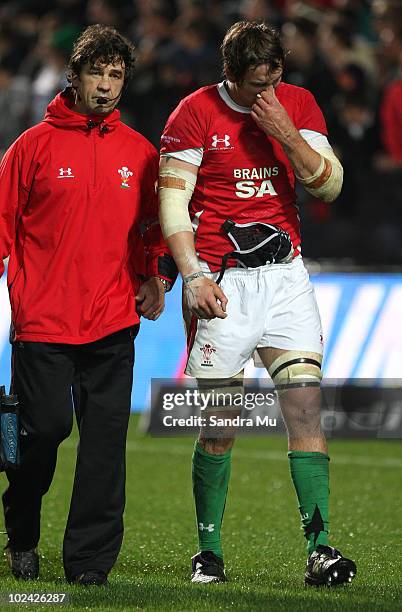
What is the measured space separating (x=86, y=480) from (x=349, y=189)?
7.55 m

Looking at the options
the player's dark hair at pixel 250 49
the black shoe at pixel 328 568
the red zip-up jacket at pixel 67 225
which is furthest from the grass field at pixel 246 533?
the player's dark hair at pixel 250 49

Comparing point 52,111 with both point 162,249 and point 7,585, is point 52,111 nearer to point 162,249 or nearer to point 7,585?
point 162,249

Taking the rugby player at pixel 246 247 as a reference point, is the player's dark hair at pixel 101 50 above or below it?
above

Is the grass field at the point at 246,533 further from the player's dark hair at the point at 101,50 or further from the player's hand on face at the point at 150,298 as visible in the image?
the player's dark hair at the point at 101,50

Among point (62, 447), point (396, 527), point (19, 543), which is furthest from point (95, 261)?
point (62, 447)

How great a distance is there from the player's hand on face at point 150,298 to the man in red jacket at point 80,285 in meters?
0.07

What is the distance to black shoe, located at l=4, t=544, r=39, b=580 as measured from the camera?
5730mm

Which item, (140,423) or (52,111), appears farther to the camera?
(140,423)

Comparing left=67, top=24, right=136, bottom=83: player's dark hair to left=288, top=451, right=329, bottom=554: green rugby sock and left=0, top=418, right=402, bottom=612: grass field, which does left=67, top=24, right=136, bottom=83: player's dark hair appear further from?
left=0, top=418, right=402, bottom=612: grass field

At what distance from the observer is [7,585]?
551 centimetres

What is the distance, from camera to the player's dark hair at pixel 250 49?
17.9ft

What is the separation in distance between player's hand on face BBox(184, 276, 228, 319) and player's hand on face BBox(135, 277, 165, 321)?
22cm

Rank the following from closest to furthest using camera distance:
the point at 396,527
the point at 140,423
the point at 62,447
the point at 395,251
A: 1. the point at 396,527
2. the point at 62,447
3. the point at 140,423
4. the point at 395,251

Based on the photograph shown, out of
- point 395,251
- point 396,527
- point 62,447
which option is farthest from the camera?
point 395,251
